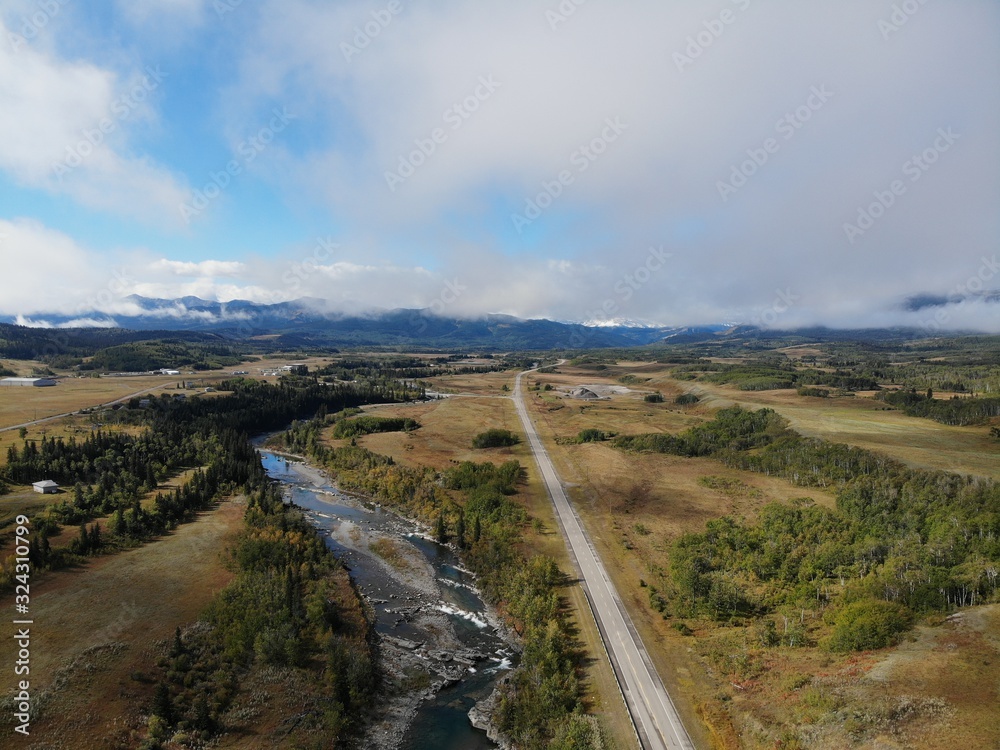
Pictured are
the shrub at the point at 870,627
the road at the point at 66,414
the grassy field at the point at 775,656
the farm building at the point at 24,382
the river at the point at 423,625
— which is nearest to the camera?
the grassy field at the point at 775,656

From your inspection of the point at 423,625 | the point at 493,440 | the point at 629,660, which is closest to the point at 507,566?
the point at 423,625

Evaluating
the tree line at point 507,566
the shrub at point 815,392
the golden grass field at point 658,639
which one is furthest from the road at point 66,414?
the shrub at point 815,392

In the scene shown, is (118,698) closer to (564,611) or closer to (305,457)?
(564,611)

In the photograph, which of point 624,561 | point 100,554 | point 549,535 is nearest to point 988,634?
point 624,561

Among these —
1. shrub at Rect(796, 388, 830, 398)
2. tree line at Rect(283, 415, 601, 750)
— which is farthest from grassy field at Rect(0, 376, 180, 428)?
shrub at Rect(796, 388, 830, 398)

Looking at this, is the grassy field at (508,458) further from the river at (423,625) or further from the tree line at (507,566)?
the river at (423,625)

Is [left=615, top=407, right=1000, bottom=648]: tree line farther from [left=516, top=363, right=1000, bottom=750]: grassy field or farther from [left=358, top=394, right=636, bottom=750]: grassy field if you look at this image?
[left=358, top=394, right=636, bottom=750]: grassy field

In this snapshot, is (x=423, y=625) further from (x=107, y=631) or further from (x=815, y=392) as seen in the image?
(x=815, y=392)
